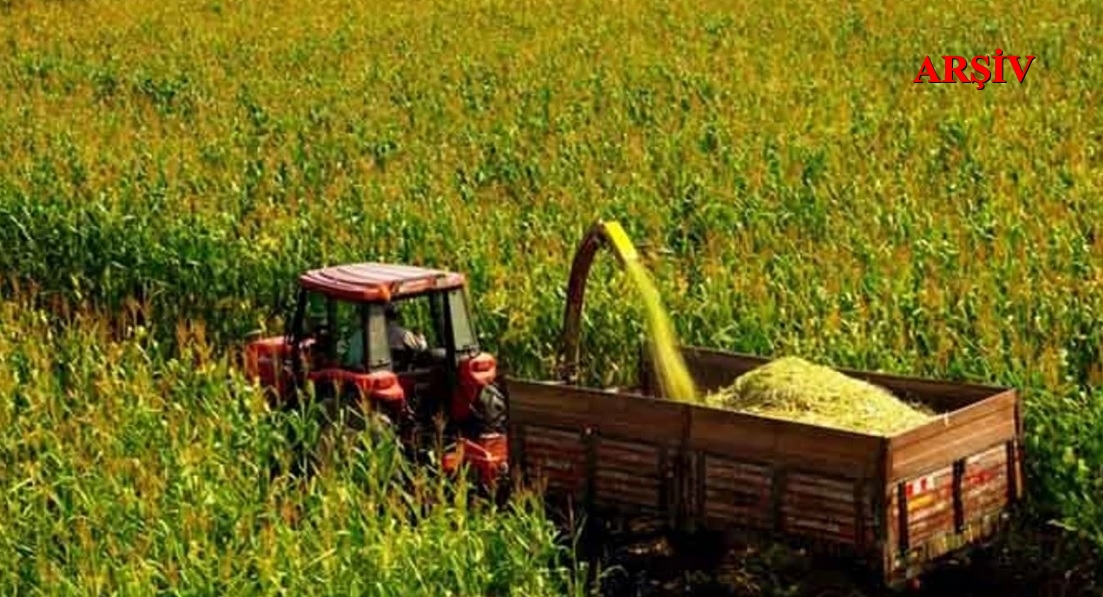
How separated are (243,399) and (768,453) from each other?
3.36 metres

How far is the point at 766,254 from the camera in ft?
40.9

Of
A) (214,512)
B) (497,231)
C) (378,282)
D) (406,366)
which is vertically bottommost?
(214,512)

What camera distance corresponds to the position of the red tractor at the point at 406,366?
9.58m

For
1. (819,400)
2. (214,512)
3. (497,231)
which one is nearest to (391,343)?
(214,512)

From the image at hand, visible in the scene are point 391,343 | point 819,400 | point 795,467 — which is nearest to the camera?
point 795,467

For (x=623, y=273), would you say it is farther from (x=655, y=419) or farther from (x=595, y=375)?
(x=655, y=419)

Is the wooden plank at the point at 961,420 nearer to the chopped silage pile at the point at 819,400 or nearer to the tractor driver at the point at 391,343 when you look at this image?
the chopped silage pile at the point at 819,400

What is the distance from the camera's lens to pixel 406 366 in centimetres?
1005

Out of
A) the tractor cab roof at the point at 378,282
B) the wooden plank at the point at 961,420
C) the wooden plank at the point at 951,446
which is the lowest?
the wooden plank at the point at 951,446

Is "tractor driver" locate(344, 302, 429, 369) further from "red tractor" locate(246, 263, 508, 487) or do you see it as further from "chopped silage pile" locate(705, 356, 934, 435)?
"chopped silage pile" locate(705, 356, 934, 435)

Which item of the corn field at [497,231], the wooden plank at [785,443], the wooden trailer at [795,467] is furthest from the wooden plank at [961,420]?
the corn field at [497,231]

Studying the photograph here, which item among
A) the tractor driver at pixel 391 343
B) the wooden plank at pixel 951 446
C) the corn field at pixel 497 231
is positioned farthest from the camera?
the tractor driver at pixel 391 343

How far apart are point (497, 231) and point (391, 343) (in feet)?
11.9

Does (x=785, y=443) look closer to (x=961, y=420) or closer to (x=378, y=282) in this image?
(x=961, y=420)
